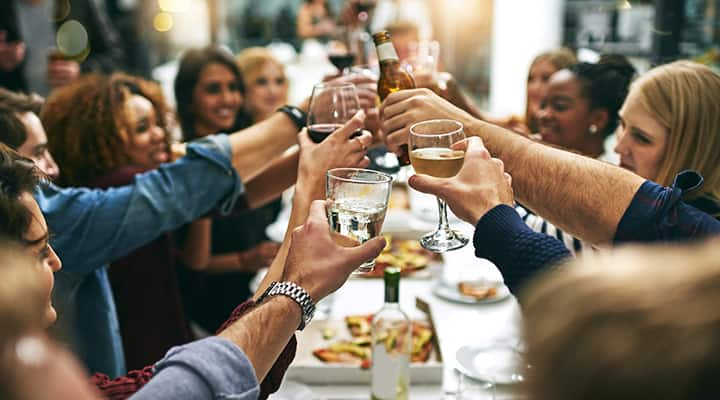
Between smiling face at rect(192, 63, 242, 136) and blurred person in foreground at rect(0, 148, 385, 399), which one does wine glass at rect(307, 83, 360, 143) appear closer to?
blurred person in foreground at rect(0, 148, 385, 399)

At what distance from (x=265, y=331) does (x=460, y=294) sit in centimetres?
115

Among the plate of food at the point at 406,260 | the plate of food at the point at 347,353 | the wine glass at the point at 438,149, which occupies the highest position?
the wine glass at the point at 438,149

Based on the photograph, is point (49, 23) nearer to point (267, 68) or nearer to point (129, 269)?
point (267, 68)

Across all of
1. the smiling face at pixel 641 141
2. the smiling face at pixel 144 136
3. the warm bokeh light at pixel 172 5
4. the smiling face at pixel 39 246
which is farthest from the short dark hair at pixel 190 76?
the warm bokeh light at pixel 172 5

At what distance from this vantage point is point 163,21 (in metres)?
7.05

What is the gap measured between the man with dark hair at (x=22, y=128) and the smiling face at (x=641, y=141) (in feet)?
5.16

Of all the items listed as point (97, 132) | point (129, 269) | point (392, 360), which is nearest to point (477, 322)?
point (392, 360)

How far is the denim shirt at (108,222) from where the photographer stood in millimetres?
1704

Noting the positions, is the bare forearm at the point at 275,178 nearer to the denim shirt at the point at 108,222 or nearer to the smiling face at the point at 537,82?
the denim shirt at the point at 108,222

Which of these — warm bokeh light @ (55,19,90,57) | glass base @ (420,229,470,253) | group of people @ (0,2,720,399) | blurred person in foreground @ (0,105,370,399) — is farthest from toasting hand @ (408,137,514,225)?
warm bokeh light @ (55,19,90,57)

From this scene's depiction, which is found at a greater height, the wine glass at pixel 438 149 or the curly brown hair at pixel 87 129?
the wine glass at pixel 438 149

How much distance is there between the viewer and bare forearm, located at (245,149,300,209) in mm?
1978

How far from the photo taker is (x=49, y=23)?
4.21 metres

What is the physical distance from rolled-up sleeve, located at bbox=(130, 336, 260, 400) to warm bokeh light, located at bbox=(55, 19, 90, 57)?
3.99m
